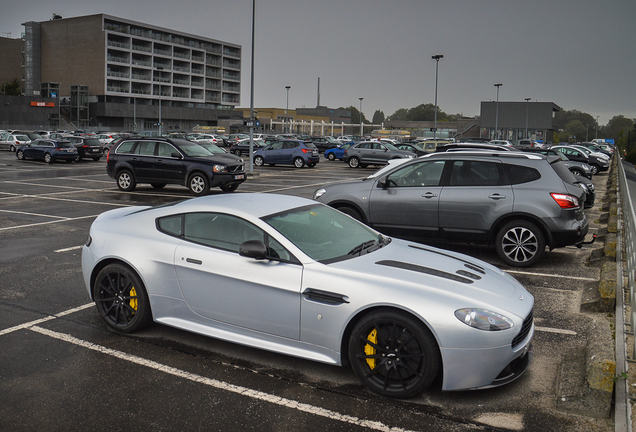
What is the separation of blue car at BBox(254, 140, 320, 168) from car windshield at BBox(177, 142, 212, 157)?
14.6 meters

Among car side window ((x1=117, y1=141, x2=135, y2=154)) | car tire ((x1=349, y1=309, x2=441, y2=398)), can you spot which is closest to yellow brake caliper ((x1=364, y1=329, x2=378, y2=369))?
car tire ((x1=349, y1=309, x2=441, y2=398))

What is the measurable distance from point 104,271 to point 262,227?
1800mm

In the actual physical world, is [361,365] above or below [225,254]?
below

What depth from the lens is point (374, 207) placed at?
9.42 metres

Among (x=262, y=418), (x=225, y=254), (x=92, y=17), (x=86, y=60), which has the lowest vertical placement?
(x=262, y=418)

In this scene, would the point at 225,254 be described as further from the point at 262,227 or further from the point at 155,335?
Answer: the point at 155,335

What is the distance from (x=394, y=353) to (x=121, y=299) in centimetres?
283

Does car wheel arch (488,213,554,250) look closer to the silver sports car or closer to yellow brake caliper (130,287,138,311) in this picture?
the silver sports car

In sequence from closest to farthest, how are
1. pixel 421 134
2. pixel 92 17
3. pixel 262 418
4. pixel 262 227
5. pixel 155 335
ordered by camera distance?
1. pixel 262 418
2. pixel 262 227
3. pixel 155 335
4. pixel 92 17
5. pixel 421 134

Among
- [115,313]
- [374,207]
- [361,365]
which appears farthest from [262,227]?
[374,207]

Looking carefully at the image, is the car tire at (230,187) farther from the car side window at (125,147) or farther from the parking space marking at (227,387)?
the parking space marking at (227,387)

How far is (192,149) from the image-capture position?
1867 cm

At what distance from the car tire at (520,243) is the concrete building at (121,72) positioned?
8087 centimetres

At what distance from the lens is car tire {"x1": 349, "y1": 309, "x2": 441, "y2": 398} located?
4.24 metres
